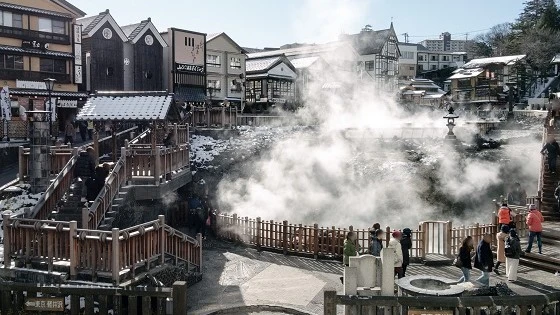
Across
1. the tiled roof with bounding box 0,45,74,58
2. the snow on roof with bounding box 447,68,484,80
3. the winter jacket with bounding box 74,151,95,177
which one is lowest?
the winter jacket with bounding box 74,151,95,177

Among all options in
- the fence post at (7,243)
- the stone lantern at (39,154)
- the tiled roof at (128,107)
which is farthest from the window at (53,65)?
the fence post at (7,243)

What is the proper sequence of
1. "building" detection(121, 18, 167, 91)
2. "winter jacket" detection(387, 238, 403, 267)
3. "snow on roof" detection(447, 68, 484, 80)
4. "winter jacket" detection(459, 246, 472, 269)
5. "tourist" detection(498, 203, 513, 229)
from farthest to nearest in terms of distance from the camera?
"snow on roof" detection(447, 68, 484, 80), "building" detection(121, 18, 167, 91), "tourist" detection(498, 203, 513, 229), "winter jacket" detection(459, 246, 472, 269), "winter jacket" detection(387, 238, 403, 267)

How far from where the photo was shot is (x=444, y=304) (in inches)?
362

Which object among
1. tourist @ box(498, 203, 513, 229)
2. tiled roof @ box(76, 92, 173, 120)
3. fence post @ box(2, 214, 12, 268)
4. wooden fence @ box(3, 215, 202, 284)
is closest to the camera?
wooden fence @ box(3, 215, 202, 284)

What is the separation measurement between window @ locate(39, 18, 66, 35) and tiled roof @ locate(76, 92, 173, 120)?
988 inches

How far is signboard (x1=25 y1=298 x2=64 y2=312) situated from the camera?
952cm

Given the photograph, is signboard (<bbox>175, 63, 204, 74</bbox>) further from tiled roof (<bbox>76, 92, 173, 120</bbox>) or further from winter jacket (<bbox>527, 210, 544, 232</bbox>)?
winter jacket (<bbox>527, 210, 544, 232</bbox>)

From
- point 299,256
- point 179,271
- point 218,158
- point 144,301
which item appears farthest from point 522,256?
point 218,158

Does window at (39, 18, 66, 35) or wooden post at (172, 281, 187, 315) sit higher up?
window at (39, 18, 66, 35)

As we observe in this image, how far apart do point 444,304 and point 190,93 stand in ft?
139

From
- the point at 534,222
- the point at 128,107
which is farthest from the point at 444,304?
the point at 128,107

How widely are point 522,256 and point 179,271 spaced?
10.1 m

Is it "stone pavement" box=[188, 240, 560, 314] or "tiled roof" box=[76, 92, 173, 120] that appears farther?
"tiled roof" box=[76, 92, 173, 120]

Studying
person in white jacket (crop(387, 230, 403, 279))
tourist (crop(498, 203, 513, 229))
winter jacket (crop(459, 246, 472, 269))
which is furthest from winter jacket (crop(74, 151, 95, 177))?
tourist (crop(498, 203, 513, 229))
